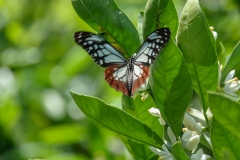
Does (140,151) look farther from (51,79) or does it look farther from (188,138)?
(51,79)

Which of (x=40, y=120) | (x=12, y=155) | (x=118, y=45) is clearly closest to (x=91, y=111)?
(x=118, y=45)

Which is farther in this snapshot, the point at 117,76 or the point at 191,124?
the point at 117,76

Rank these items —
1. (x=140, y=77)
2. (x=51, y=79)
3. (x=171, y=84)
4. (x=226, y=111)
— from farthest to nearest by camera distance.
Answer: (x=51, y=79) < (x=140, y=77) < (x=171, y=84) < (x=226, y=111)

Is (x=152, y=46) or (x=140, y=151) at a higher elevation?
(x=152, y=46)

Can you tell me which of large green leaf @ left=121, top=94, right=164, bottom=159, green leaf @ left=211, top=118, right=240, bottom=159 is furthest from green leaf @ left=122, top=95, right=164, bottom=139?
green leaf @ left=211, top=118, right=240, bottom=159

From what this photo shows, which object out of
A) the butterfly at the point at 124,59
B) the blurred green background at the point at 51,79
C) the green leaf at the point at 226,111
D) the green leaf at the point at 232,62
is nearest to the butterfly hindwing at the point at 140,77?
the butterfly at the point at 124,59

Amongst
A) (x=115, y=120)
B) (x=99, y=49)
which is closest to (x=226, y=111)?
(x=115, y=120)
